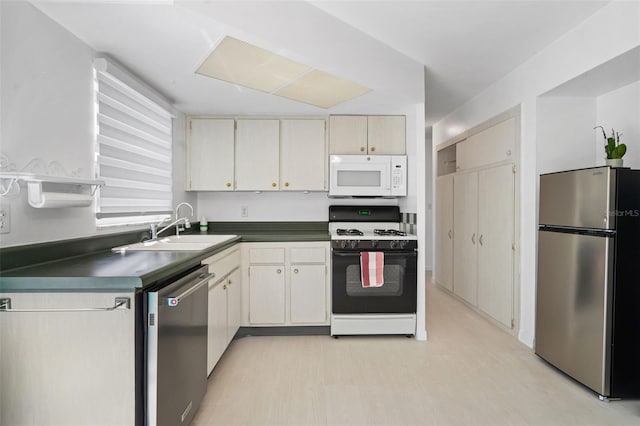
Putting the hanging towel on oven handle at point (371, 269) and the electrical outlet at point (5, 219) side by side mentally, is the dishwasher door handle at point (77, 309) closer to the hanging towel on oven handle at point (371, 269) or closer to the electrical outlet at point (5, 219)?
the electrical outlet at point (5, 219)

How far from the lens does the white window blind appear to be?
2145mm

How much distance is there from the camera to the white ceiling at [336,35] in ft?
5.83

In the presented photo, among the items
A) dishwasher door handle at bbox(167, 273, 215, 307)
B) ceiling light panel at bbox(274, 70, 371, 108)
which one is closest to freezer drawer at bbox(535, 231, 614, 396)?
ceiling light panel at bbox(274, 70, 371, 108)

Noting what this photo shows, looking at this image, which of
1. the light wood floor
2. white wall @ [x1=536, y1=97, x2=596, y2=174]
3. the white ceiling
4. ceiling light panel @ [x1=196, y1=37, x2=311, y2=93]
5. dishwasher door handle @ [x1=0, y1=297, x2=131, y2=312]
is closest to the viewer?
dishwasher door handle @ [x1=0, y1=297, x2=131, y2=312]

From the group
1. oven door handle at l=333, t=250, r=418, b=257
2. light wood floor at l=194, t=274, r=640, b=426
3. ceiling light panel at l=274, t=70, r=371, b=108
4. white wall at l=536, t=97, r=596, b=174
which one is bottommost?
light wood floor at l=194, t=274, r=640, b=426

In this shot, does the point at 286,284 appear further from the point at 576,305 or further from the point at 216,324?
the point at 576,305

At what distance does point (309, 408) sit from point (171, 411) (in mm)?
825

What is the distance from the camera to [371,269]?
2.91 meters

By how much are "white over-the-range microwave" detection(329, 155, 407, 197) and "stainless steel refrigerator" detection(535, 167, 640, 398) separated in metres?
1.37

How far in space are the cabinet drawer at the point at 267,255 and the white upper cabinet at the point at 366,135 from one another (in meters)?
1.18

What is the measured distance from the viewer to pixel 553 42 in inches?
97.7

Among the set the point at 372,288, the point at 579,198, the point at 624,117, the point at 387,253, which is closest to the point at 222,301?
the point at 372,288

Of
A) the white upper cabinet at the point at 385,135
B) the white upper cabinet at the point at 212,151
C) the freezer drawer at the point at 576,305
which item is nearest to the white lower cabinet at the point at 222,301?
the white upper cabinet at the point at 212,151

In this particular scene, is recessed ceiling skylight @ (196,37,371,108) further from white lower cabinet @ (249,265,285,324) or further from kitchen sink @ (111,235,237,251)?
white lower cabinet @ (249,265,285,324)
